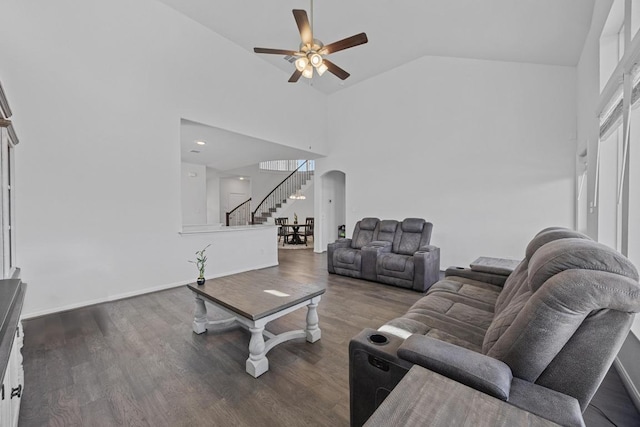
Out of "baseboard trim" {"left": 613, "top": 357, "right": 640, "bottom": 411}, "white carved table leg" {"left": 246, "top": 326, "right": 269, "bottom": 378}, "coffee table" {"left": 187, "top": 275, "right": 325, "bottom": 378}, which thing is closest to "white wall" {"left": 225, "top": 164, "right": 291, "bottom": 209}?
"coffee table" {"left": 187, "top": 275, "right": 325, "bottom": 378}

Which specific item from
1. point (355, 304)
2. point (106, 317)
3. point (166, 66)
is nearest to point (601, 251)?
point (355, 304)

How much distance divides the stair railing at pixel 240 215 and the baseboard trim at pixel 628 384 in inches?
433

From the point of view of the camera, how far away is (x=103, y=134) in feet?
11.4

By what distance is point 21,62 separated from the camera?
2979mm

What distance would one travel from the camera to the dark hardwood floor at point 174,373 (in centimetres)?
161

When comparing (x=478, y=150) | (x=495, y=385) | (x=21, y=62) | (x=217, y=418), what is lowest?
(x=217, y=418)

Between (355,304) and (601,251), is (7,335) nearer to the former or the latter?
(601,251)

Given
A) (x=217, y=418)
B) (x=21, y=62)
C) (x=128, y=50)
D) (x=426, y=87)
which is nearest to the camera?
(x=217, y=418)

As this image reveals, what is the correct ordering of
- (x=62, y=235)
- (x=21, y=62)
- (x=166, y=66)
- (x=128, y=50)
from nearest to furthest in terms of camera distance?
(x=21, y=62)
(x=62, y=235)
(x=128, y=50)
(x=166, y=66)

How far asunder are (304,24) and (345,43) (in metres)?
0.48

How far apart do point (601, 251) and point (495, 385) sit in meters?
0.66

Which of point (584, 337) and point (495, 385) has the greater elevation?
point (584, 337)

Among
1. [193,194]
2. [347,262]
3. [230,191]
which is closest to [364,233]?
[347,262]

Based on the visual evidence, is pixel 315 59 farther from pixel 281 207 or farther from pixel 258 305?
pixel 281 207
